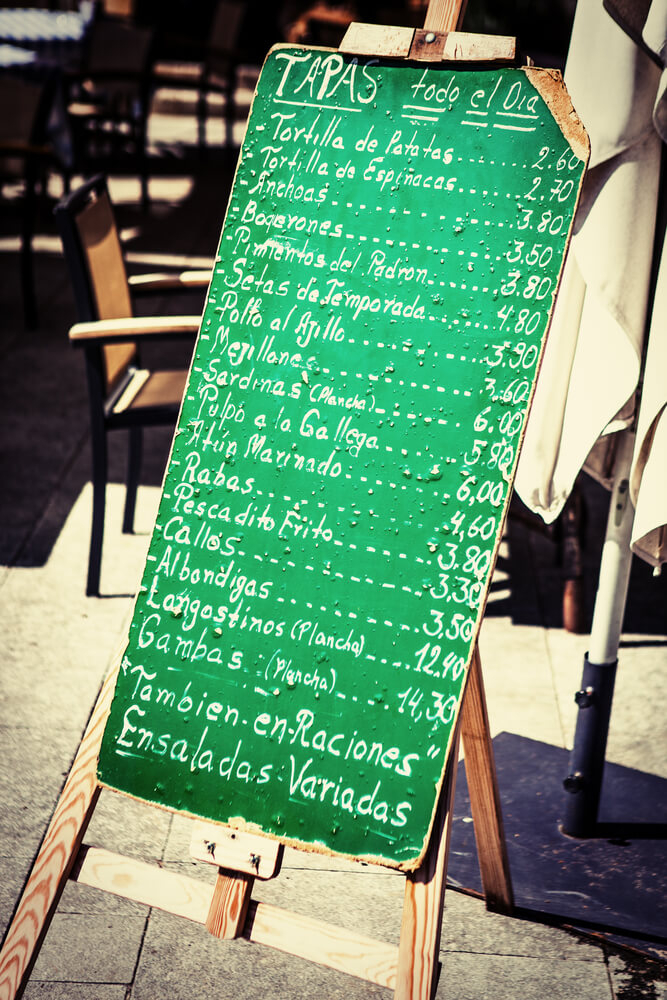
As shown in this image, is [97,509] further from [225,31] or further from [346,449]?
[225,31]

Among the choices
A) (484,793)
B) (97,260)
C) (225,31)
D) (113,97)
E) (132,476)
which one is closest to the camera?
(484,793)

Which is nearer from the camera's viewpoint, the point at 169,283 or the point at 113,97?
the point at 169,283

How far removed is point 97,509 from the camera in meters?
3.26

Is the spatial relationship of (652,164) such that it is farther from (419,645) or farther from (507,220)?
(419,645)

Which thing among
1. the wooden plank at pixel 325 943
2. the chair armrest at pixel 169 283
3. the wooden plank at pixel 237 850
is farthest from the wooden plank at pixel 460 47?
the chair armrest at pixel 169 283

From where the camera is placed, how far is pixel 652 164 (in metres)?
1.91

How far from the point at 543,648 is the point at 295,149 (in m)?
1.89

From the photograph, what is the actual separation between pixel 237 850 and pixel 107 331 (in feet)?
5.74

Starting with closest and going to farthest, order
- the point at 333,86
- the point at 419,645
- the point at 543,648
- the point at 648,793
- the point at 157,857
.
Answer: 1. the point at 419,645
2. the point at 333,86
3. the point at 157,857
4. the point at 648,793
5. the point at 543,648

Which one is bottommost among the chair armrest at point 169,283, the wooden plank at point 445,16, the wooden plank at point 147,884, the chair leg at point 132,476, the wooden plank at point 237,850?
the chair leg at point 132,476

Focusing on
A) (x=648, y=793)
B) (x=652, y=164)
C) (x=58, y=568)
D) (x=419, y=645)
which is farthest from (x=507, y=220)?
(x=58, y=568)

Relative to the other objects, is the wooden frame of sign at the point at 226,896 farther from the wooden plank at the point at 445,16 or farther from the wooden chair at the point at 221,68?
the wooden chair at the point at 221,68

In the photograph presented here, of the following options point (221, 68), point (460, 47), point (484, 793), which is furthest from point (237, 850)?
point (221, 68)

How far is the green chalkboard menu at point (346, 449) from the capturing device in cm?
171
